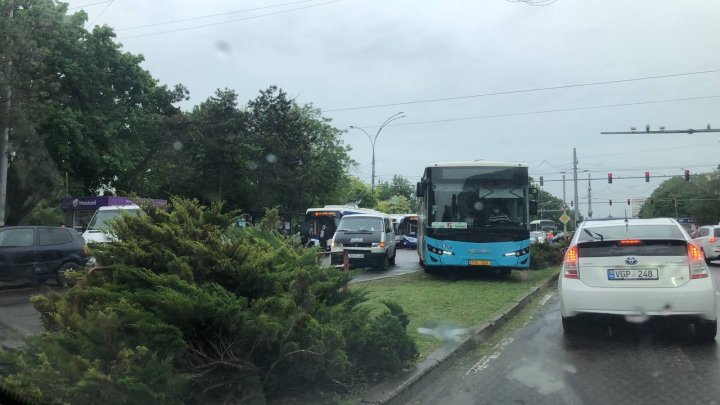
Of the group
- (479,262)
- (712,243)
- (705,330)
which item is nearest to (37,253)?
(479,262)

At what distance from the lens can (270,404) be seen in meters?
4.44

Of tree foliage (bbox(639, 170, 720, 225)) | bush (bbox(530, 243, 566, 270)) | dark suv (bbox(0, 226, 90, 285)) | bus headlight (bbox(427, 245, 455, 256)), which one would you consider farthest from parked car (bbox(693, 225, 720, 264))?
tree foliage (bbox(639, 170, 720, 225))

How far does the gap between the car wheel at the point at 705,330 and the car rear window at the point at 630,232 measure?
1108mm

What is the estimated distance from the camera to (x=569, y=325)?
7961 millimetres

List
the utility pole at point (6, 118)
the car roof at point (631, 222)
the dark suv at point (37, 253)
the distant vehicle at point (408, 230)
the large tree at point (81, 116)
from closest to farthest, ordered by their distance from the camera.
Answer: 1. the car roof at point (631, 222)
2. the dark suv at point (37, 253)
3. the utility pole at point (6, 118)
4. the large tree at point (81, 116)
5. the distant vehicle at point (408, 230)

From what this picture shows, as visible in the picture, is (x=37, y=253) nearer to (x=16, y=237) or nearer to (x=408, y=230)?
(x=16, y=237)

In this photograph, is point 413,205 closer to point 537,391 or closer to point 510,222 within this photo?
point 510,222

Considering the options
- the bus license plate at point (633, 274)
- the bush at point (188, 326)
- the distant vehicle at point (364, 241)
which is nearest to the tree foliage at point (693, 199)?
the distant vehicle at point (364, 241)

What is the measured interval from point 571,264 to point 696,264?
1.45 metres

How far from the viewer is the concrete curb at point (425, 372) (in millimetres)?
4906

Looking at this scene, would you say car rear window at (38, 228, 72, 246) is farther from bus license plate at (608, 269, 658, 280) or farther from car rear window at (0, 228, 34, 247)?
bus license plate at (608, 269, 658, 280)

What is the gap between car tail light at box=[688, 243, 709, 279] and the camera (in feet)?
23.1

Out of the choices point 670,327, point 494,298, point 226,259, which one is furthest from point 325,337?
point 494,298

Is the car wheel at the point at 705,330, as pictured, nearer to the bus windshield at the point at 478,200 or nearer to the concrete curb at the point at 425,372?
the concrete curb at the point at 425,372
